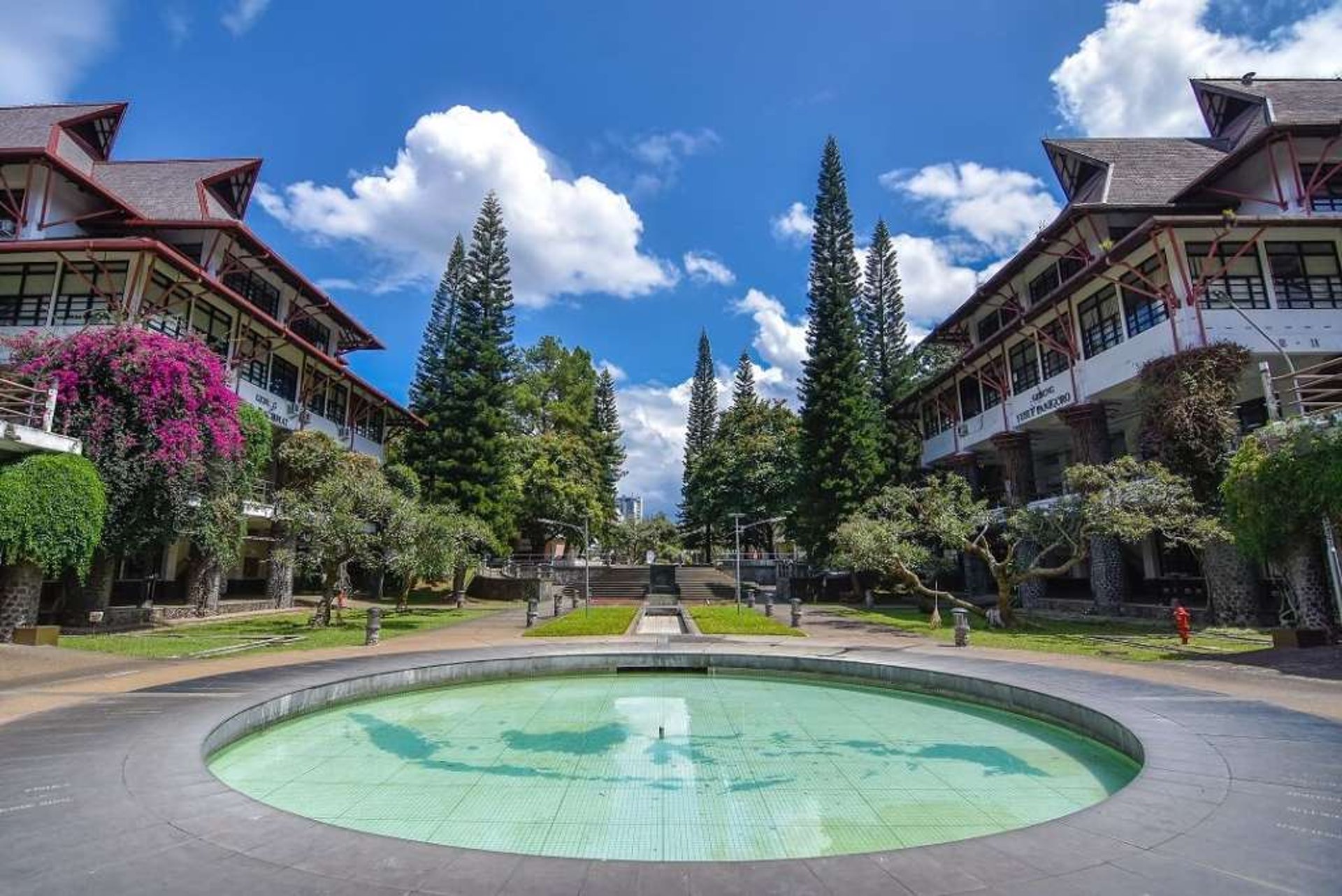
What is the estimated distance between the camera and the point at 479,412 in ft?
101

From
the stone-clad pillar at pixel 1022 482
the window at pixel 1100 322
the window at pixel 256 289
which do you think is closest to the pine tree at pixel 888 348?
the stone-clad pillar at pixel 1022 482

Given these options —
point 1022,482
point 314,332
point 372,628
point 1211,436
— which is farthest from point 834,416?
point 314,332

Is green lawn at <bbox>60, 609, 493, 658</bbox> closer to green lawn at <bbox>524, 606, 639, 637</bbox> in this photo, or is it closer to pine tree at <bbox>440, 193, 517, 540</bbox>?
green lawn at <bbox>524, 606, 639, 637</bbox>

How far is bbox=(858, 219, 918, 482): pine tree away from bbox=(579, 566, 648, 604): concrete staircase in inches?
571

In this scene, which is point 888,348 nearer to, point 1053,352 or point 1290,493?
point 1053,352

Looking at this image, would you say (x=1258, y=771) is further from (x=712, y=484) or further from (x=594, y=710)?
(x=712, y=484)

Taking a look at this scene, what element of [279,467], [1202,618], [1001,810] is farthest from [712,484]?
[1001,810]

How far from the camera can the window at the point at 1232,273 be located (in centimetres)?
1864

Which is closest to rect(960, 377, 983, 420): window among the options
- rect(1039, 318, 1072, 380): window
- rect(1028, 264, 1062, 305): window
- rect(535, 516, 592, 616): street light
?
rect(1028, 264, 1062, 305): window

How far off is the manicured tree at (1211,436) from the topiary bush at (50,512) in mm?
25881

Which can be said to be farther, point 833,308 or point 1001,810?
point 833,308

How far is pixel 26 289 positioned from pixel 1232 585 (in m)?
35.7

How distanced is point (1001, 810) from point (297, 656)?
469 inches

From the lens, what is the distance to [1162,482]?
16609 mm
